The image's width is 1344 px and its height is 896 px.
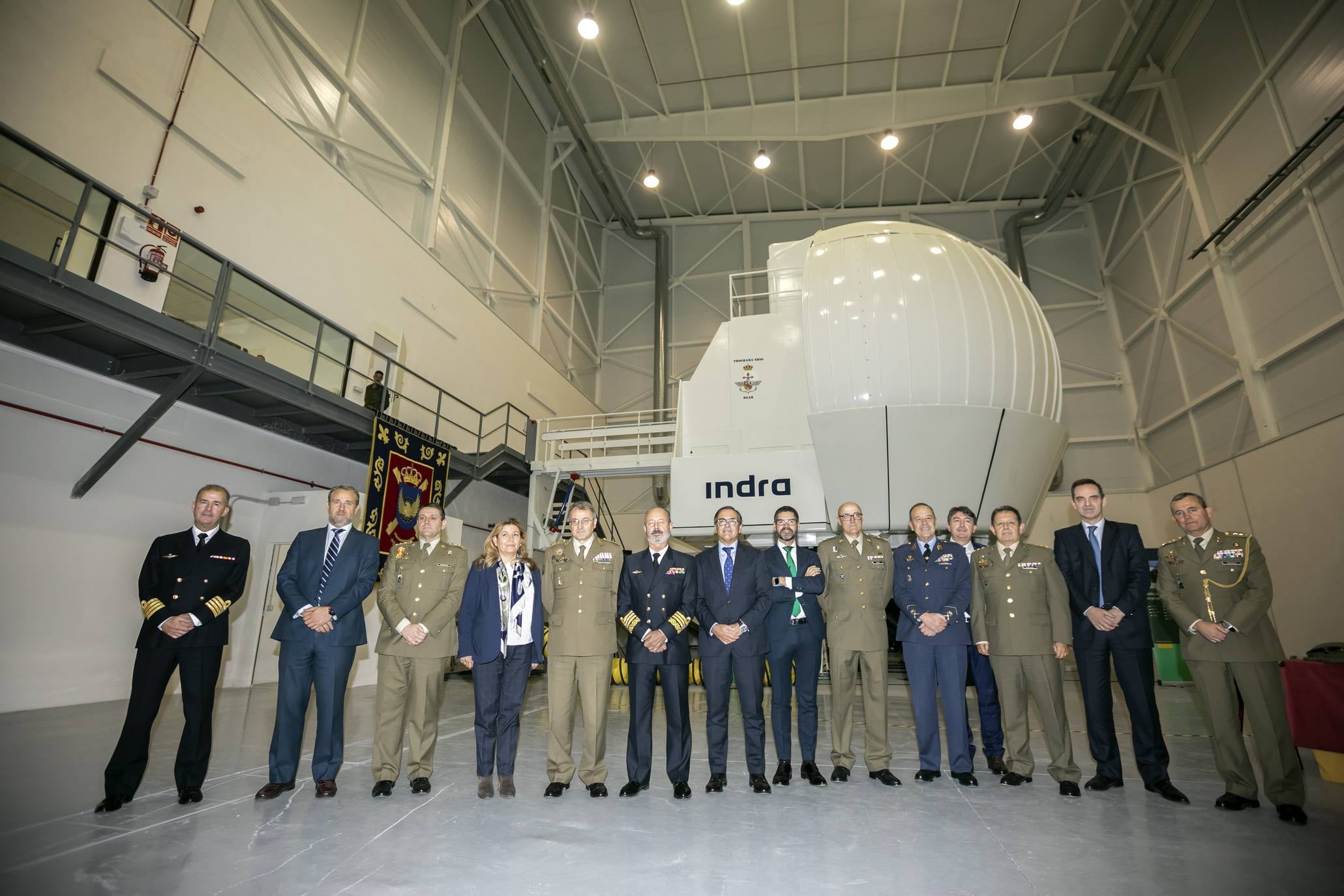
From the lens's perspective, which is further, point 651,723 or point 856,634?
point 856,634

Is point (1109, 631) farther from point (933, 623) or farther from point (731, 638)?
point (731, 638)

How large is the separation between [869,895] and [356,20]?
48.9 ft

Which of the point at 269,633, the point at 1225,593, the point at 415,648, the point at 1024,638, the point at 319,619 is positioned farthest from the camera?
the point at 269,633

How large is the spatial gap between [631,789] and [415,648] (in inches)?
63.1

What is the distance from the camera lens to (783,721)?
14.3ft

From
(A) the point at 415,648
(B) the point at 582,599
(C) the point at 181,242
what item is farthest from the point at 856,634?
(C) the point at 181,242

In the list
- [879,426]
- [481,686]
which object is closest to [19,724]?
[481,686]

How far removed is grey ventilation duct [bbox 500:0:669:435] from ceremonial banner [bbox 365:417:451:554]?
8035 millimetres

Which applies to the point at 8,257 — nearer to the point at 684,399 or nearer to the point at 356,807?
the point at 356,807

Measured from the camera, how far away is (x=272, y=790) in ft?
12.0

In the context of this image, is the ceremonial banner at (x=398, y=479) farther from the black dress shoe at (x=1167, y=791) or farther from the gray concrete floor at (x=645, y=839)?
the black dress shoe at (x=1167, y=791)

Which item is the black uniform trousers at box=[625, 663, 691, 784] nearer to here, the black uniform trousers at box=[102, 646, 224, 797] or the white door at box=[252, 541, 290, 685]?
the black uniform trousers at box=[102, 646, 224, 797]

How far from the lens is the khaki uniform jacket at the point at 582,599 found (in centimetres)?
403

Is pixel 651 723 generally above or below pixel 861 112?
below
